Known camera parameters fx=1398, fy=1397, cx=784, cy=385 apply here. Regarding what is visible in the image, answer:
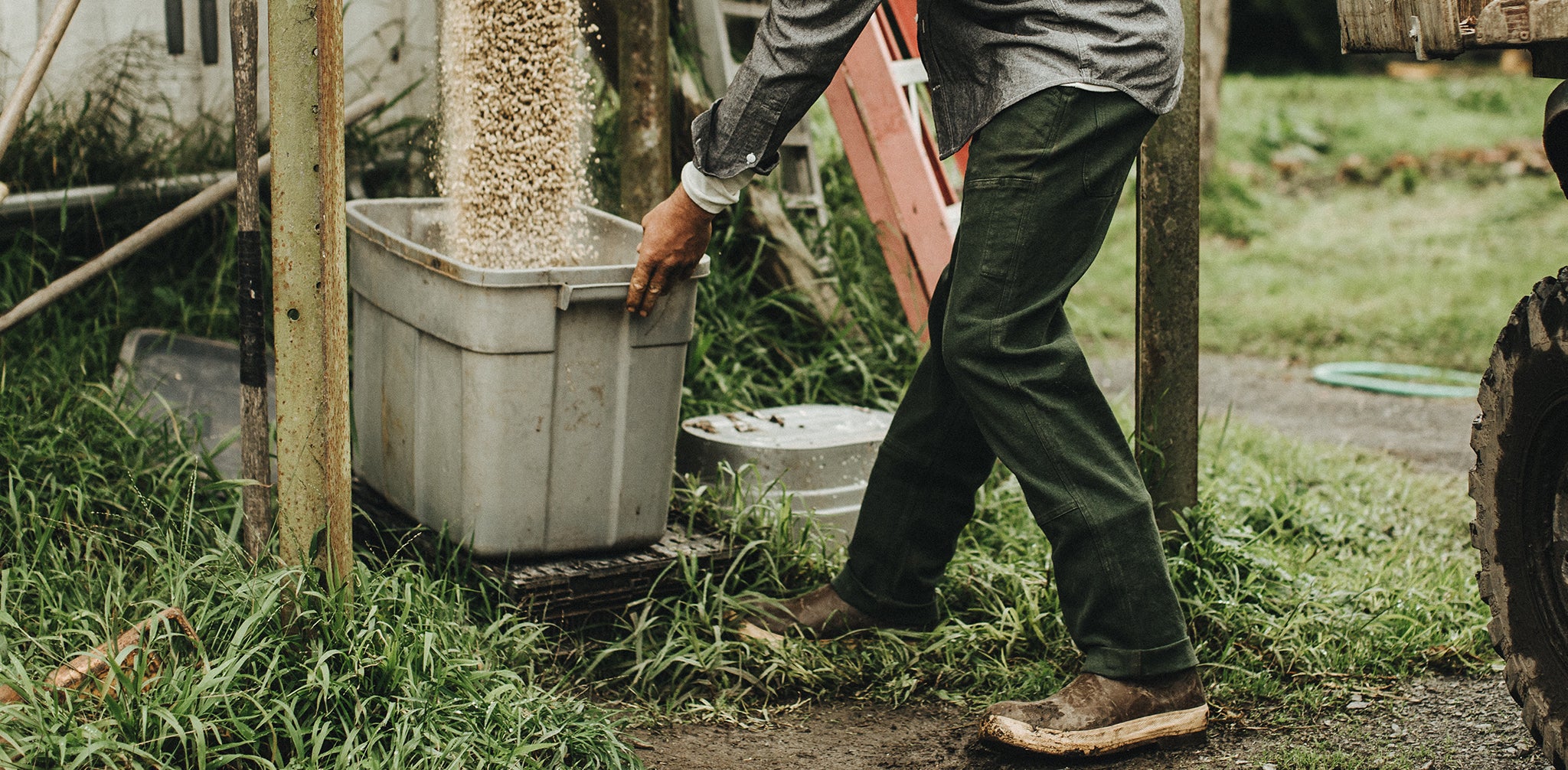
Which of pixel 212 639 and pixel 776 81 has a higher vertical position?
pixel 776 81

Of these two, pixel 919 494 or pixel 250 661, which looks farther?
pixel 919 494

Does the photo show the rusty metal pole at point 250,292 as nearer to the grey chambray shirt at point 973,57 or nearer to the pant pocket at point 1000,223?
the grey chambray shirt at point 973,57

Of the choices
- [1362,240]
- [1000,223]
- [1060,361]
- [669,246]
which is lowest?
[1362,240]

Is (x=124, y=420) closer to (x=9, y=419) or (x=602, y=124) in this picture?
(x=9, y=419)

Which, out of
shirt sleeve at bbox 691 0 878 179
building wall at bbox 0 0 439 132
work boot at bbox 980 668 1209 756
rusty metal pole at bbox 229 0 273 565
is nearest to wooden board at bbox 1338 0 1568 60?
shirt sleeve at bbox 691 0 878 179

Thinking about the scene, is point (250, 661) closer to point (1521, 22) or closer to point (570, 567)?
point (570, 567)

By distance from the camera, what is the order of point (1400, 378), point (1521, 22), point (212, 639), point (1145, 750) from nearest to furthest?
point (1521, 22)
point (212, 639)
point (1145, 750)
point (1400, 378)

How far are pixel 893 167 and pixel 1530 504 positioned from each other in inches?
77.5

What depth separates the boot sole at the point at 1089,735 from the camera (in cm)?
232

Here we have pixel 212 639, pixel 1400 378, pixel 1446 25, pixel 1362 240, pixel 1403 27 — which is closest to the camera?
pixel 1446 25

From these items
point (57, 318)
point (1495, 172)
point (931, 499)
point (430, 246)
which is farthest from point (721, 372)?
point (1495, 172)

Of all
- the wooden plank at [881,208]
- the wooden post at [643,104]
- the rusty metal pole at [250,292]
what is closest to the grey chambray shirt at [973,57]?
the rusty metal pole at [250,292]

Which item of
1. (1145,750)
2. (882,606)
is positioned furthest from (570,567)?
(1145,750)

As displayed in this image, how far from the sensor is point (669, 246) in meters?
→ 2.42
